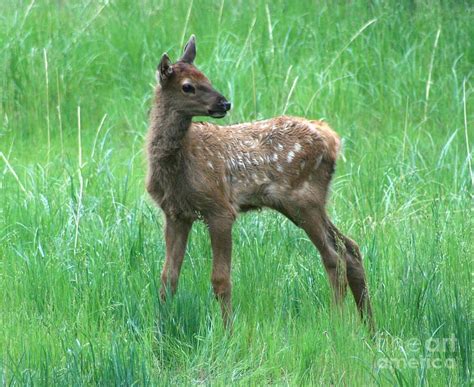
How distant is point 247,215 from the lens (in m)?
9.01

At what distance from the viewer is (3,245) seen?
870 cm

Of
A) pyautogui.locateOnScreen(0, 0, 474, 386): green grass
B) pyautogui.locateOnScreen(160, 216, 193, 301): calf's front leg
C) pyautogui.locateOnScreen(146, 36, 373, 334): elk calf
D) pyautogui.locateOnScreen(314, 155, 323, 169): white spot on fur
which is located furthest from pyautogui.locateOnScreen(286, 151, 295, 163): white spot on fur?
pyautogui.locateOnScreen(160, 216, 193, 301): calf's front leg

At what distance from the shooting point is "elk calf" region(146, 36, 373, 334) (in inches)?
302

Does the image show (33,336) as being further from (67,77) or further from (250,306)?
(67,77)

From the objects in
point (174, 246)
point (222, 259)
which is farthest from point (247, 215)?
point (222, 259)

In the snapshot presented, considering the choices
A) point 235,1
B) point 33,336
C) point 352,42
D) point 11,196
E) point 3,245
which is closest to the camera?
point 33,336

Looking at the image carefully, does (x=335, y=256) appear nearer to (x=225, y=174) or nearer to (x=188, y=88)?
(x=225, y=174)

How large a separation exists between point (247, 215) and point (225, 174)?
113 cm

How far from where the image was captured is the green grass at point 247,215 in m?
6.82

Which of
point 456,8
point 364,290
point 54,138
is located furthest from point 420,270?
point 456,8

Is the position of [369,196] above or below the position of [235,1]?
below

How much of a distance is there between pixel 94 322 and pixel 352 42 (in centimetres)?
589

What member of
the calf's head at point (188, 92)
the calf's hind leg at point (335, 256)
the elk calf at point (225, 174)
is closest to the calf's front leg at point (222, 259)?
the elk calf at point (225, 174)

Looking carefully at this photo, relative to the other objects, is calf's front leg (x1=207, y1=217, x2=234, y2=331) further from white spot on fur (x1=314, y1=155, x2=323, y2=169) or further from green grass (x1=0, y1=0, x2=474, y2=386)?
white spot on fur (x1=314, y1=155, x2=323, y2=169)
